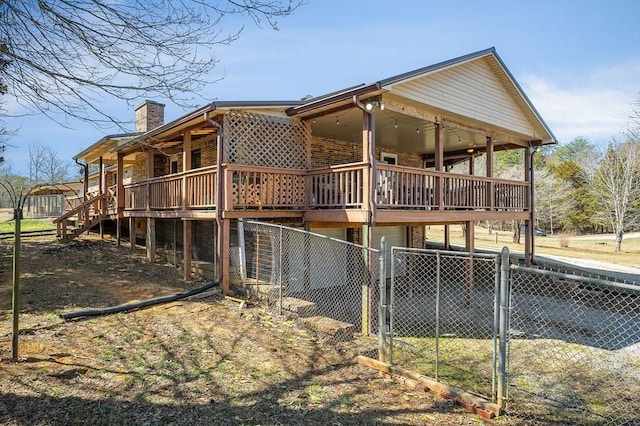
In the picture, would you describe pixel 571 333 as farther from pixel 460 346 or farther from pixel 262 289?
pixel 262 289

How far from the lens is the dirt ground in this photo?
12.8 ft

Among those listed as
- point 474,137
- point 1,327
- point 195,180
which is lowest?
point 1,327

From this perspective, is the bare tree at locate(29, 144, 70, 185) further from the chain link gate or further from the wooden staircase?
the chain link gate

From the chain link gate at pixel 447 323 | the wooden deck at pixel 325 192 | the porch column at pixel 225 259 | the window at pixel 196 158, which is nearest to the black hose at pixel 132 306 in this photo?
the porch column at pixel 225 259

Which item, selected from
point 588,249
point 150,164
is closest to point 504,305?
point 150,164

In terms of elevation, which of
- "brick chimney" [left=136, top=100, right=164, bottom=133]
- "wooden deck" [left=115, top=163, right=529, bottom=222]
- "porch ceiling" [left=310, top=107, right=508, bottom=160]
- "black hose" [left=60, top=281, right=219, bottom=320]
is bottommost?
"black hose" [left=60, top=281, right=219, bottom=320]

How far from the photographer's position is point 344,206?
899cm

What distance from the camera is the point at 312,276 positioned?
11820 millimetres

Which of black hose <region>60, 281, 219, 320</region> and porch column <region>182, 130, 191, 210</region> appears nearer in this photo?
black hose <region>60, 281, 219, 320</region>

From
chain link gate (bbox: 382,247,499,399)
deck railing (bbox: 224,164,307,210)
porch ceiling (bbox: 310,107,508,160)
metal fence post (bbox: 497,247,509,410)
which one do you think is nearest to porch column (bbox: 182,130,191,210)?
deck railing (bbox: 224,164,307,210)

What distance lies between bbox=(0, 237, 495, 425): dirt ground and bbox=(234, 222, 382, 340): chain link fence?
1.59 feet

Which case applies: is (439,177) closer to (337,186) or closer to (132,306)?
(337,186)

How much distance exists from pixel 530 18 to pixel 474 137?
13.4 ft

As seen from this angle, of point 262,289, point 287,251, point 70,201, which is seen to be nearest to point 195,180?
point 287,251
